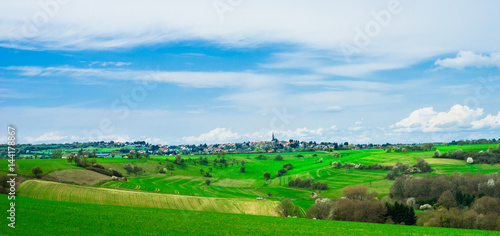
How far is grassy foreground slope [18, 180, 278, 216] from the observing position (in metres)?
73.3

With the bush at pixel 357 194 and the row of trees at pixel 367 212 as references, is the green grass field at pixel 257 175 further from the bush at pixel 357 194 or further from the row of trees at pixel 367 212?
the row of trees at pixel 367 212

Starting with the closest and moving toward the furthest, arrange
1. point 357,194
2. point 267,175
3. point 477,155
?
point 357,194 → point 477,155 → point 267,175

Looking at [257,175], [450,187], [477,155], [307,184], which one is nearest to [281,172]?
[257,175]

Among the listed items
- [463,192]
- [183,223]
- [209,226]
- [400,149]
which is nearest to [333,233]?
[209,226]

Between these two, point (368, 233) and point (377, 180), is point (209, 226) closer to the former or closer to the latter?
point (368, 233)

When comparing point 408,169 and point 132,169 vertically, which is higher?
point 132,169

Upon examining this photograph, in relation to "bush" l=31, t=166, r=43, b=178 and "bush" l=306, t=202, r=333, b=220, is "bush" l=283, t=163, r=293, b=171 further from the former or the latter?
"bush" l=306, t=202, r=333, b=220

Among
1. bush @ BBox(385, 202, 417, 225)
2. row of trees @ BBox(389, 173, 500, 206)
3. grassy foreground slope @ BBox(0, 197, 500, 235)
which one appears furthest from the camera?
row of trees @ BBox(389, 173, 500, 206)

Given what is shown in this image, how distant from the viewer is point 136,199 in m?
80.2

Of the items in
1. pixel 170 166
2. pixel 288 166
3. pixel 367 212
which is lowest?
pixel 288 166

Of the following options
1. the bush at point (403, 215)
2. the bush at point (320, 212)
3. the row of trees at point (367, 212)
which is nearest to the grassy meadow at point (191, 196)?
the bush at point (320, 212)

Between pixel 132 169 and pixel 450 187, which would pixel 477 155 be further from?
pixel 132 169

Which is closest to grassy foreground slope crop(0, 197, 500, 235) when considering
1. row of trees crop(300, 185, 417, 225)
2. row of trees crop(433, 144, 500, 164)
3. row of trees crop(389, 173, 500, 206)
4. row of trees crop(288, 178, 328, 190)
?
row of trees crop(300, 185, 417, 225)

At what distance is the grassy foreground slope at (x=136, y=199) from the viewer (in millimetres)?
73312
